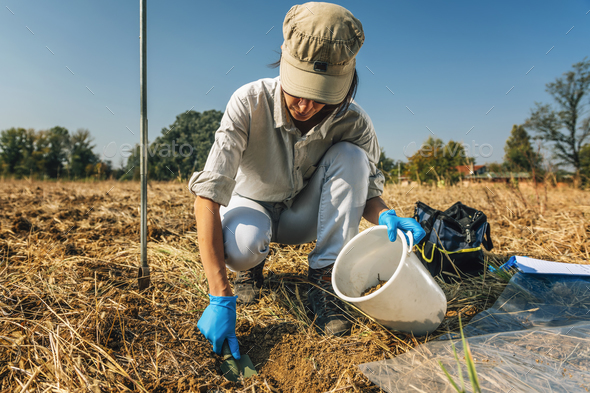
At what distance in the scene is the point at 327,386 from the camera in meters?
0.90

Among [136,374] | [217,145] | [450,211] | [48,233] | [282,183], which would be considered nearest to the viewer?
[136,374]

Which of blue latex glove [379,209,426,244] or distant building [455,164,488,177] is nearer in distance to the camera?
blue latex glove [379,209,426,244]

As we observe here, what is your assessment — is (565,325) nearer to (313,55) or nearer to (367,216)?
(367,216)

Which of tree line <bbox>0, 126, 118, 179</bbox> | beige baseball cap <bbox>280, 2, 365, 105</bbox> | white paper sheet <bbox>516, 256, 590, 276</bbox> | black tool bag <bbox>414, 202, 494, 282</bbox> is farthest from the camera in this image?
tree line <bbox>0, 126, 118, 179</bbox>

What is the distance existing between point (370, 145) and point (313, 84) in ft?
1.83

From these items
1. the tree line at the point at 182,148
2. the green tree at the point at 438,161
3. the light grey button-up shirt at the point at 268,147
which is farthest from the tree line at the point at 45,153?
the light grey button-up shirt at the point at 268,147

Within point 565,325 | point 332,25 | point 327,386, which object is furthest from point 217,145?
point 565,325

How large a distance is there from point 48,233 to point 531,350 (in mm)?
2624

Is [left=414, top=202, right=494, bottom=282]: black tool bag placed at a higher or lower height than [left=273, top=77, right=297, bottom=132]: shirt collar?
lower

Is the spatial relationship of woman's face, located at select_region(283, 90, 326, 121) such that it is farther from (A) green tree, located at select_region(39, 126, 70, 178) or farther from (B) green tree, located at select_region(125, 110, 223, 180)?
(A) green tree, located at select_region(39, 126, 70, 178)

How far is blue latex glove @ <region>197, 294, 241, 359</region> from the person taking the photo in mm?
1029

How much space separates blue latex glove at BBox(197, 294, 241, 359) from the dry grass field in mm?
59

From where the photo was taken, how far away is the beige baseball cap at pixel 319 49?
103 centimetres

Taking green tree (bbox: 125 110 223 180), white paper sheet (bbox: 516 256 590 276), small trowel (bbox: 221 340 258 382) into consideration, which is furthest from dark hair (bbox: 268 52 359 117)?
green tree (bbox: 125 110 223 180)
